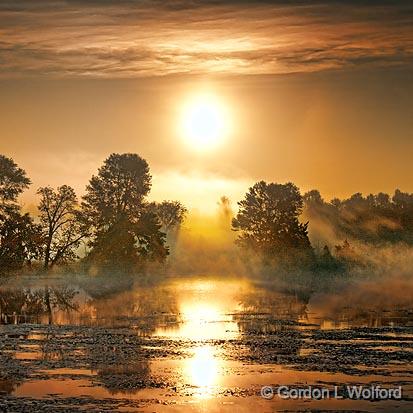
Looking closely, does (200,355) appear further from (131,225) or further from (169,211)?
(169,211)

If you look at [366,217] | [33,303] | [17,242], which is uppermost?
[366,217]

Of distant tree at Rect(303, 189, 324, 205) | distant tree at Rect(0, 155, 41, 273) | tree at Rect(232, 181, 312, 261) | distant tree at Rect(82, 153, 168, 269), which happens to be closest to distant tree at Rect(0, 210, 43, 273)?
distant tree at Rect(0, 155, 41, 273)

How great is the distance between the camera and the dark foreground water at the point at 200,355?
970 inches

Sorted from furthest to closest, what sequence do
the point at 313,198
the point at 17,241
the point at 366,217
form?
the point at 313,198 < the point at 366,217 < the point at 17,241

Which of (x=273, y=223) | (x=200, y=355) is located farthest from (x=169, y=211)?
(x=200, y=355)

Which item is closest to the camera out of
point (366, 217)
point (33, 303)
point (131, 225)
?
point (33, 303)

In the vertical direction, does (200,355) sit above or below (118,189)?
below

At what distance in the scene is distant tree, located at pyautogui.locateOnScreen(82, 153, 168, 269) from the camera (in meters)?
106

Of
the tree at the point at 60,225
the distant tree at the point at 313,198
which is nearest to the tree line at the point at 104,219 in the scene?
the tree at the point at 60,225

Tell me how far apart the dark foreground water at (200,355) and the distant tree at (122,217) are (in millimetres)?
45236

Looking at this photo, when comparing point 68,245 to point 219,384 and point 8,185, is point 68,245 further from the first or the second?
point 219,384

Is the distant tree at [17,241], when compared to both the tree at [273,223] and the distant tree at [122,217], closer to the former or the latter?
the distant tree at [122,217]

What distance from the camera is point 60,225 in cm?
10706

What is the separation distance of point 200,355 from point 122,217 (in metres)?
76.9
